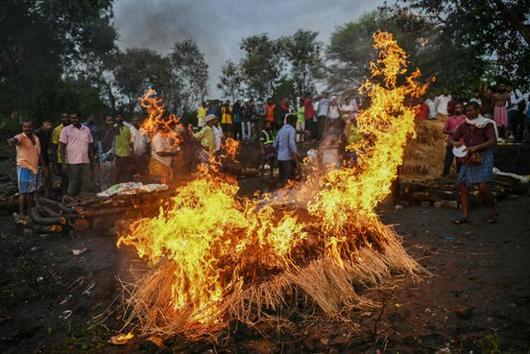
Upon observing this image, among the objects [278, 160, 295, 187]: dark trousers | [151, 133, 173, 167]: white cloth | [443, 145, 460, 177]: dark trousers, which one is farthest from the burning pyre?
[443, 145, 460, 177]: dark trousers

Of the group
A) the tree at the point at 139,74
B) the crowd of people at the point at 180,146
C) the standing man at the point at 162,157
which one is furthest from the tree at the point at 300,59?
the standing man at the point at 162,157

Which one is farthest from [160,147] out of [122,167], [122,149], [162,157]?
[122,167]

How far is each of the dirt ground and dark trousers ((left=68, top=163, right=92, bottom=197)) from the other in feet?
7.81

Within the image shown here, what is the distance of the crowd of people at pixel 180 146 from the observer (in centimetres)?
753

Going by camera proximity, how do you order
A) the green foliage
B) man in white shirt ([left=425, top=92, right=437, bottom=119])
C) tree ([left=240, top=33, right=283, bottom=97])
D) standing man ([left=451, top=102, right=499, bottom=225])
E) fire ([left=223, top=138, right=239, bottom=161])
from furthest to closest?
tree ([left=240, top=33, right=283, bottom=97]) < fire ([left=223, top=138, right=239, bottom=161]) < man in white shirt ([left=425, top=92, right=437, bottom=119]) < standing man ([left=451, top=102, right=499, bottom=225]) < the green foliage

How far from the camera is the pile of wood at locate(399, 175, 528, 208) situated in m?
9.27

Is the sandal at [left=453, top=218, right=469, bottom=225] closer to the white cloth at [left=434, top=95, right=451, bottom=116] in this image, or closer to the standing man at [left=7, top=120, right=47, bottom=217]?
the standing man at [left=7, top=120, right=47, bottom=217]

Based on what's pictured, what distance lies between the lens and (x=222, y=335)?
4.23 m

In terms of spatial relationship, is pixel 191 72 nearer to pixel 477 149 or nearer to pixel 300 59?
pixel 300 59

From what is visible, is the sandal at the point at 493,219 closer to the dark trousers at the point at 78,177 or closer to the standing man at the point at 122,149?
the dark trousers at the point at 78,177

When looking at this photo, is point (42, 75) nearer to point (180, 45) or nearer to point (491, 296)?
point (180, 45)

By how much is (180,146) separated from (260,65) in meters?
21.9

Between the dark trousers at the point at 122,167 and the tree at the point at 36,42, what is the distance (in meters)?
11.8

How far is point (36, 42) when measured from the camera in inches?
1044
